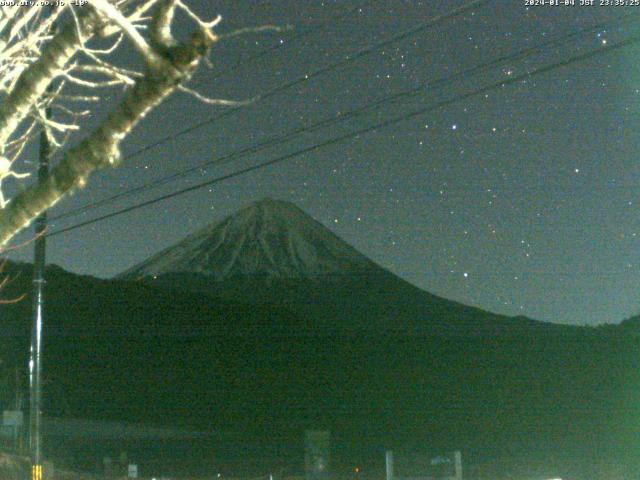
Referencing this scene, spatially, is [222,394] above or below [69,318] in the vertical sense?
below

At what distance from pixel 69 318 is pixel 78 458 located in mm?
52787

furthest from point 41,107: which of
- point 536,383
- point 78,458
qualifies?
point 536,383

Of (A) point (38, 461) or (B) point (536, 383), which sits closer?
(A) point (38, 461)

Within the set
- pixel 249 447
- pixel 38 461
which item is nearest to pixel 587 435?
pixel 249 447

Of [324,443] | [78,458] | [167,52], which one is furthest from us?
[78,458]

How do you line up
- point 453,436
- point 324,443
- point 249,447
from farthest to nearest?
point 453,436 < point 249,447 < point 324,443

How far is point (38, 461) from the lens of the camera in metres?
16.5

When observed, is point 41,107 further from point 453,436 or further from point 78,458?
point 453,436

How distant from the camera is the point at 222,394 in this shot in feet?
320

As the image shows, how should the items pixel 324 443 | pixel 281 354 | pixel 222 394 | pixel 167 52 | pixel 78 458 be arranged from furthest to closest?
pixel 281 354, pixel 222 394, pixel 78 458, pixel 324 443, pixel 167 52

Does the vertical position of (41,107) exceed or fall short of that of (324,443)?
it exceeds it

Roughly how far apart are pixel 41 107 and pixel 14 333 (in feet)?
221

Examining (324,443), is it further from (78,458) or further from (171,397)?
(171,397)

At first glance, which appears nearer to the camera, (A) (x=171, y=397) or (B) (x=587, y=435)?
(B) (x=587, y=435)
